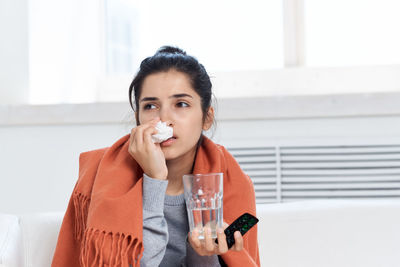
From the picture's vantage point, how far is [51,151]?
216cm

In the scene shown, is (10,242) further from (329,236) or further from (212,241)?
(329,236)

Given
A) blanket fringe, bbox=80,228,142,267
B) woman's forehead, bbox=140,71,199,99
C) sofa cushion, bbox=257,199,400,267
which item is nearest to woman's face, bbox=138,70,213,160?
woman's forehead, bbox=140,71,199,99

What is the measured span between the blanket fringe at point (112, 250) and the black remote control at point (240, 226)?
0.21m

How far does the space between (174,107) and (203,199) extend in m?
0.32

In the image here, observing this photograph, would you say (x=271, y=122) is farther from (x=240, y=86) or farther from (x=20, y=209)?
(x=20, y=209)

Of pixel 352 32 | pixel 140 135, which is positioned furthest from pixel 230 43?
pixel 140 135

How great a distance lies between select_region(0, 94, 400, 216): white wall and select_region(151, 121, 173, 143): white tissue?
935 mm

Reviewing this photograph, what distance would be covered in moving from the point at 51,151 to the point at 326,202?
3.98 ft

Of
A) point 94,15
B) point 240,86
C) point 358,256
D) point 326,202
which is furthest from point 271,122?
point 94,15

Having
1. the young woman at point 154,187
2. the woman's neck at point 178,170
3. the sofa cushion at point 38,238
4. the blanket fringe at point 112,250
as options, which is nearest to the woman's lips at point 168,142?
the young woman at point 154,187

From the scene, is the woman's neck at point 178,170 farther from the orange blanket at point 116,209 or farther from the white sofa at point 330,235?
the white sofa at point 330,235

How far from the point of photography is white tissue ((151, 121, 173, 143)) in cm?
114

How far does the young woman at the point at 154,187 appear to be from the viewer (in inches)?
43.2

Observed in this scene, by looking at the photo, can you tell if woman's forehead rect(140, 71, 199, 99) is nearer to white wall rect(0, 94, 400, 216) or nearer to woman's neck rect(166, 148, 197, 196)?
woman's neck rect(166, 148, 197, 196)
